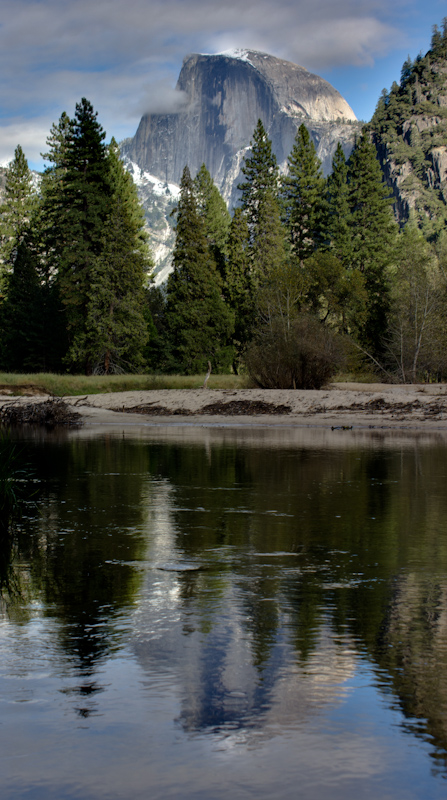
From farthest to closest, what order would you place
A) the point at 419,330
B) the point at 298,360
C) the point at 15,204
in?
the point at 15,204 < the point at 419,330 < the point at 298,360

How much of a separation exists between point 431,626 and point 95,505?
598 centimetres

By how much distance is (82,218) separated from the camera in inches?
2111

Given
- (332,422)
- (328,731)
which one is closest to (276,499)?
(328,731)

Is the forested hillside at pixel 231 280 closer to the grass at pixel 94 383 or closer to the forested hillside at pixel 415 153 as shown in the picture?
the grass at pixel 94 383

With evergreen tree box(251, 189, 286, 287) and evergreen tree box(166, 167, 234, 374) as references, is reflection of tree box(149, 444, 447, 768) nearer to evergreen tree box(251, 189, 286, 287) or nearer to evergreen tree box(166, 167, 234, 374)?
evergreen tree box(166, 167, 234, 374)

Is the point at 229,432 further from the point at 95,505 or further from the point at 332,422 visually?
the point at 95,505

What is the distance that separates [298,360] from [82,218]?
27373mm

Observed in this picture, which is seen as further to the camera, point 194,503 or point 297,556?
point 194,503

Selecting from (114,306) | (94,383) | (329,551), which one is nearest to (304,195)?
(114,306)

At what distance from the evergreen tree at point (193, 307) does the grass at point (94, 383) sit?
37.3 ft

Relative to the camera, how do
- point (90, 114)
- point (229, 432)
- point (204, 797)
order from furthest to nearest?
A: point (90, 114) → point (229, 432) → point (204, 797)

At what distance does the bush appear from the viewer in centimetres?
3155

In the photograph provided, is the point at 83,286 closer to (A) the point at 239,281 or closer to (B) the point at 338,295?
(A) the point at 239,281

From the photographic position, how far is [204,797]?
10.7 feet
